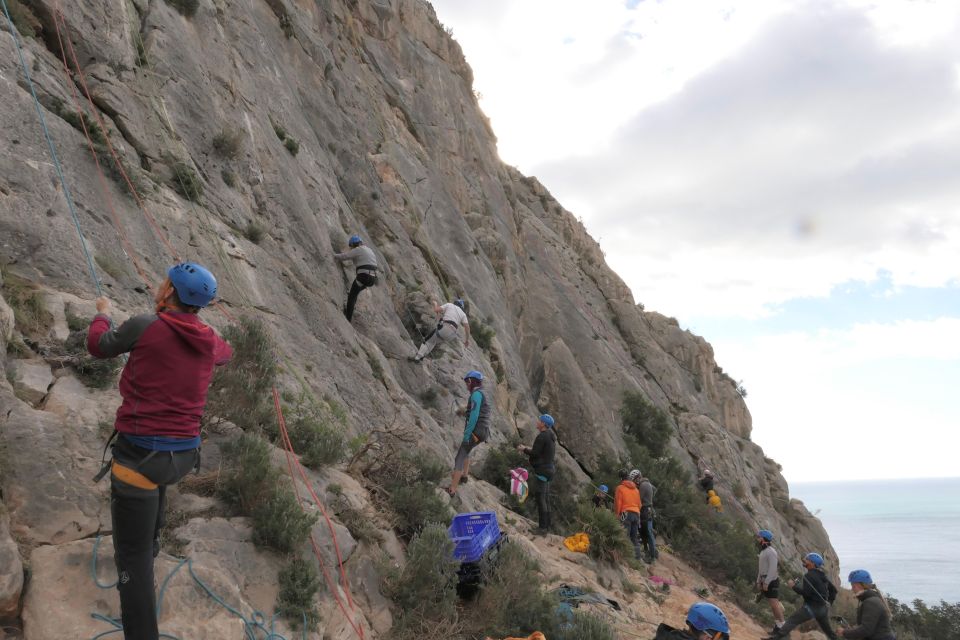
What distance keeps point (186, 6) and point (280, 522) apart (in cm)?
1200

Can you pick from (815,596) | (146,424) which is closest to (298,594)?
(146,424)

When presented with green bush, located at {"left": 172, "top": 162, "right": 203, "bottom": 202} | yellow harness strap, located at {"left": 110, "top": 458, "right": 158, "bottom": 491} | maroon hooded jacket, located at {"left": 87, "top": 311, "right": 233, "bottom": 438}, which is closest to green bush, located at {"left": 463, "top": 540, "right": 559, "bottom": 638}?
yellow harness strap, located at {"left": 110, "top": 458, "right": 158, "bottom": 491}

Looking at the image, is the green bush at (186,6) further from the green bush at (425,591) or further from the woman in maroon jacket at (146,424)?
the green bush at (425,591)

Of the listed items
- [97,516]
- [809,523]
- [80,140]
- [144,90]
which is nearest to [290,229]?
[144,90]

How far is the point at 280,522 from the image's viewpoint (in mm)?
5215

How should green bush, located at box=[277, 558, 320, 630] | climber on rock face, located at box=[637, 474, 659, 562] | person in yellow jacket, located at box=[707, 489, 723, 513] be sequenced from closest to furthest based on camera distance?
green bush, located at box=[277, 558, 320, 630] < climber on rock face, located at box=[637, 474, 659, 562] < person in yellow jacket, located at box=[707, 489, 723, 513]

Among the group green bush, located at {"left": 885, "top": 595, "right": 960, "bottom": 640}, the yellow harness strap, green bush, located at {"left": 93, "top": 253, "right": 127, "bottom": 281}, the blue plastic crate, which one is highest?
green bush, located at {"left": 93, "top": 253, "right": 127, "bottom": 281}

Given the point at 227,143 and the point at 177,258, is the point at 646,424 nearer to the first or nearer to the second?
the point at 227,143

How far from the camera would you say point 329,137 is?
56.6 ft

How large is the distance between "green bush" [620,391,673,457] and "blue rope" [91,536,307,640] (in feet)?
57.7

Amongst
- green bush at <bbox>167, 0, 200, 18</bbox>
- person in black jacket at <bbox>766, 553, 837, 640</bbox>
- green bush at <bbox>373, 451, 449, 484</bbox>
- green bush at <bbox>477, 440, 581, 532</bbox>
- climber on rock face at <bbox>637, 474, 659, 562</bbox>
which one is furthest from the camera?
climber on rock face at <bbox>637, 474, 659, 562</bbox>

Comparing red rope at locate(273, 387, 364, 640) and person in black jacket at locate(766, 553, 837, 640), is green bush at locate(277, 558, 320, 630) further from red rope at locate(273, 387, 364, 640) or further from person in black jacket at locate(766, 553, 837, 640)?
person in black jacket at locate(766, 553, 837, 640)

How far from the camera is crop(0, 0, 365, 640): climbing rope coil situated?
177 inches

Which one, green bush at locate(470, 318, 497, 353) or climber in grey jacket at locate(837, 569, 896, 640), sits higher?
green bush at locate(470, 318, 497, 353)
